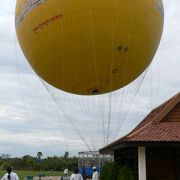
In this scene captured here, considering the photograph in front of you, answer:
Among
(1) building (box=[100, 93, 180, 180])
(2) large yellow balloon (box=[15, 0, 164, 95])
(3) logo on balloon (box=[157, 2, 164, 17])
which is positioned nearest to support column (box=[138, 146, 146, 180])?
(1) building (box=[100, 93, 180, 180])

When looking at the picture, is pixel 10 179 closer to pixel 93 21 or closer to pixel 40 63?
pixel 40 63

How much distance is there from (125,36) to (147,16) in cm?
77

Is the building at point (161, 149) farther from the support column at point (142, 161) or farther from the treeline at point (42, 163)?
the treeline at point (42, 163)

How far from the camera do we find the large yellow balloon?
11773 mm

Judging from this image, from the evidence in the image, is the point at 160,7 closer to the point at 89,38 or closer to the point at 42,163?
the point at 89,38

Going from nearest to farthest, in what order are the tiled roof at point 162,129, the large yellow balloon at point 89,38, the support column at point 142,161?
1. the large yellow balloon at point 89,38
2. the tiled roof at point 162,129
3. the support column at point 142,161

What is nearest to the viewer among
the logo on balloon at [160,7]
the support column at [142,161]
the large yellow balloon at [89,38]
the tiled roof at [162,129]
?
the large yellow balloon at [89,38]

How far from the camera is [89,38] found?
1205cm

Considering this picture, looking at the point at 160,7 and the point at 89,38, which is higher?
the point at 160,7

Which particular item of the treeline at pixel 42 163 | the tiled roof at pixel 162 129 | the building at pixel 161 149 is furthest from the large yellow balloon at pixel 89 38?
the treeline at pixel 42 163

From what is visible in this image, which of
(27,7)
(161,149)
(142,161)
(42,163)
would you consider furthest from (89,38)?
(42,163)

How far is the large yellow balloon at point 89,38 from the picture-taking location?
464 inches

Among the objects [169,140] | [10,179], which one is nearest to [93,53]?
[169,140]

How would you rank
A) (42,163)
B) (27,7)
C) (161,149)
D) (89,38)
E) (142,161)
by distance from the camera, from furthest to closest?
1. (42,163)
2. (161,149)
3. (142,161)
4. (27,7)
5. (89,38)
